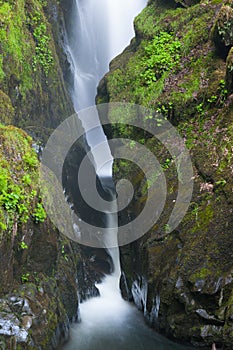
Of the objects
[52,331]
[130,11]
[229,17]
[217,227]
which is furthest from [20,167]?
[130,11]

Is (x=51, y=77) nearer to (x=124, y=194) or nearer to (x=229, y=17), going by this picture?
(x=124, y=194)

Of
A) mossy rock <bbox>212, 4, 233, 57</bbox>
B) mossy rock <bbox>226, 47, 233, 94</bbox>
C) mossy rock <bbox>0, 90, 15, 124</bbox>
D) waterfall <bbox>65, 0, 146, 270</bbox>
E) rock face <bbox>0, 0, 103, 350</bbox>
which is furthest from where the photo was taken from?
waterfall <bbox>65, 0, 146, 270</bbox>

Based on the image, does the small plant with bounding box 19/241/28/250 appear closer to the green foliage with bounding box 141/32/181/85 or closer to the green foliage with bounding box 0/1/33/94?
the green foliage with bounding box 141/32/181/85

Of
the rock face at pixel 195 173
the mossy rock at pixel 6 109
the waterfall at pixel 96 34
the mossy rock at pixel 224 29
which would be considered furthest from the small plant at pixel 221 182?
the waterfall at pixel 96 34

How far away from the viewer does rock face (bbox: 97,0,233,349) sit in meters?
6.21

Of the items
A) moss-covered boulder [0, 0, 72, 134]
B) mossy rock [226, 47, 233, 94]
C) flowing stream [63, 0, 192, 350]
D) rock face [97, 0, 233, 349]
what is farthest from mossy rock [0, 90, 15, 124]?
mossy rock [226, 47, 233, 94]

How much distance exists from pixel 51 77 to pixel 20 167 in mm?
7040

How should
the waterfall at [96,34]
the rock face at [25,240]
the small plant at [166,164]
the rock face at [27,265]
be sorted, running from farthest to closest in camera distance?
the waterfall at [96,34] < the small plant at [166,164] < the rock face at [25,240] < the rock face at [27,265]

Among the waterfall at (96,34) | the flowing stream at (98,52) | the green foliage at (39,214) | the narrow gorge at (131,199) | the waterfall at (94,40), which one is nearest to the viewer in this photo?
the narrow gorge at (131,199)

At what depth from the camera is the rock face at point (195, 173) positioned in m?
6.21

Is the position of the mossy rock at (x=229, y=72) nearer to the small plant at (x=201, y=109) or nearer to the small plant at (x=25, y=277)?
the small plant at (x=201, y=109)

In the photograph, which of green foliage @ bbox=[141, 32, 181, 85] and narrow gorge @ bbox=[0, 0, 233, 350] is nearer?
narrow gorge @ bbox=[0, 0, 233, 350]

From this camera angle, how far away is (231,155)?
6.86 m

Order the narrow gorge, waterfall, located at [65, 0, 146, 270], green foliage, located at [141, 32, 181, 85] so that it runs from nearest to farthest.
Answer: the narrow gorge → green foliage, located at [141, 32, 181, 85] → waterfall, located at [65, 0, 146, 270]
